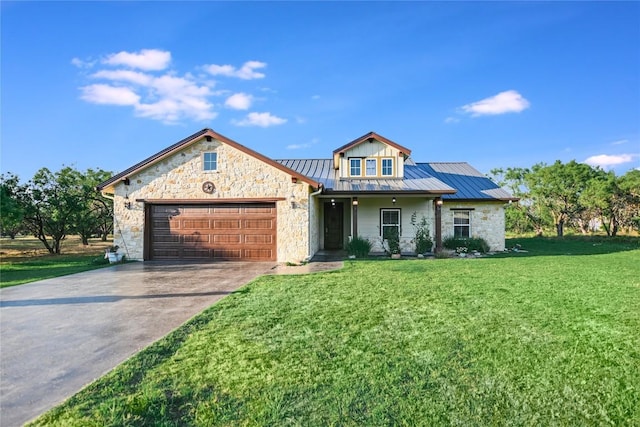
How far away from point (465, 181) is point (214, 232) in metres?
13.7

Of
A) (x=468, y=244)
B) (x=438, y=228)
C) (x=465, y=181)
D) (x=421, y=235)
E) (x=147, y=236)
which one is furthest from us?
(x=465, y=181)

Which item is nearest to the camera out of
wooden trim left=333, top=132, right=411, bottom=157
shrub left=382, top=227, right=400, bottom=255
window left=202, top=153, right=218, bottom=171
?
window left=202, top=153, right=218, bottom=171

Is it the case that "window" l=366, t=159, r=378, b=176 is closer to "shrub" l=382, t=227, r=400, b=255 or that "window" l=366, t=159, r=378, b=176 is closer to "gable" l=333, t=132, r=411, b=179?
"gable" l=333, t=132, r=411, b=179

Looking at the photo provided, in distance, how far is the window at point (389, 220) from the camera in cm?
1603

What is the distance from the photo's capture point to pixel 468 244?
16.3 metres

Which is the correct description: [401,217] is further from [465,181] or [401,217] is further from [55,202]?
[55,202]

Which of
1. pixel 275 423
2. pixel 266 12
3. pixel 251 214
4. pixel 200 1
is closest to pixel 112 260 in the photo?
pixel 251 214

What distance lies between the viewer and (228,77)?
522 inches

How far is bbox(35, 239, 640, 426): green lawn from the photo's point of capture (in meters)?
2.85

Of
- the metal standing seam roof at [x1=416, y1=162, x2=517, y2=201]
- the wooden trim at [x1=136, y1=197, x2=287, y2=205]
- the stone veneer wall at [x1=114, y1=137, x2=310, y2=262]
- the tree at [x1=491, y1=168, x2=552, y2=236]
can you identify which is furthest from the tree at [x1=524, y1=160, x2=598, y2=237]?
the wooden trim at [x1=136, y1=197, x2=287, y2=205]

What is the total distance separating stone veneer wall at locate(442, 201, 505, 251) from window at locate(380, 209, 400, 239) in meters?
2.84

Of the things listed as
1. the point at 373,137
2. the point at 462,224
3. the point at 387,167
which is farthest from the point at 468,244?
the point at 373,137

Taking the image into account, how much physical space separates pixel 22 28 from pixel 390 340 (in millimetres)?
13062

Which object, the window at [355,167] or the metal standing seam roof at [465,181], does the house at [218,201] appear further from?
the metal standing seam roof at [465,181]
